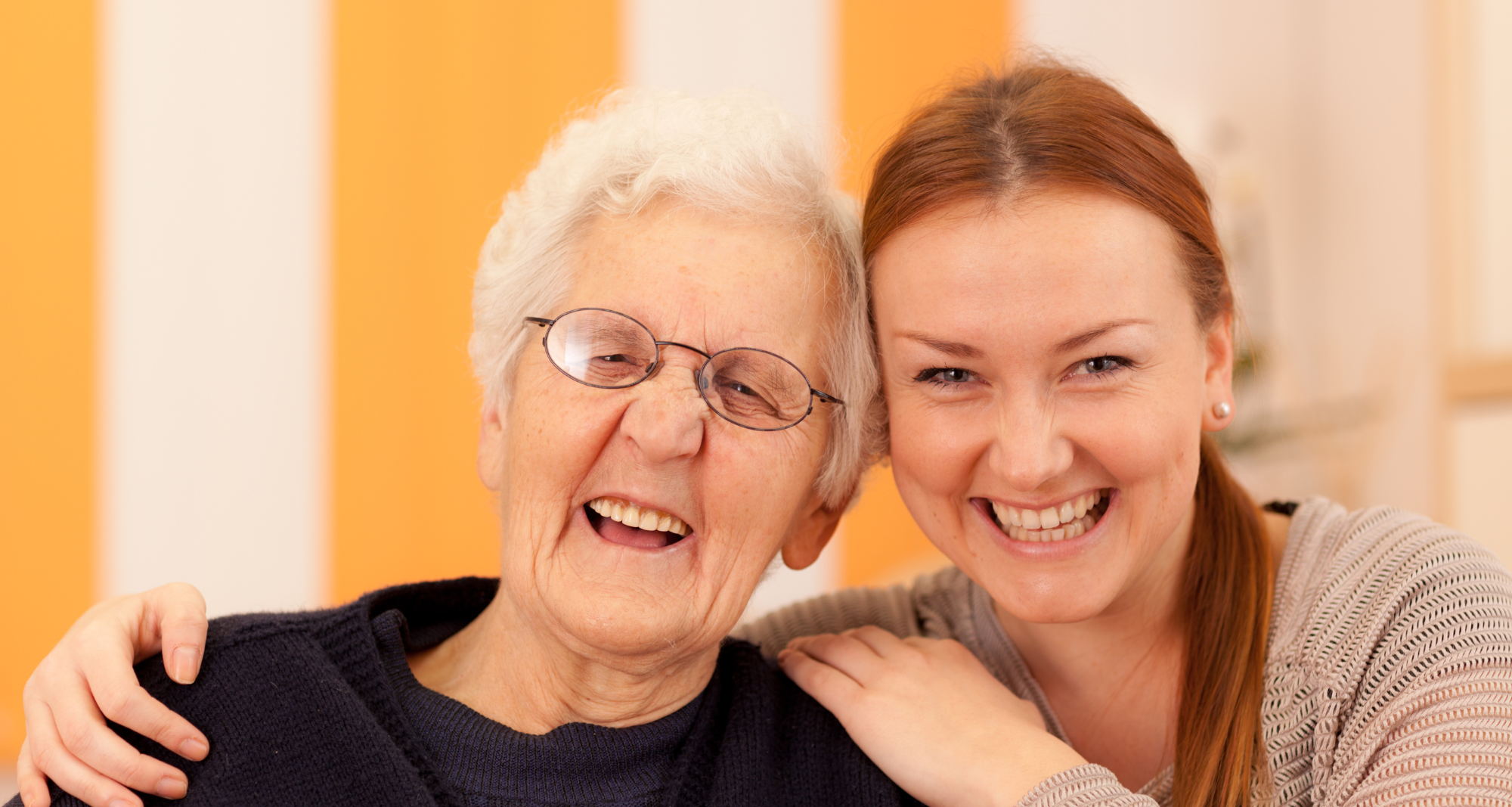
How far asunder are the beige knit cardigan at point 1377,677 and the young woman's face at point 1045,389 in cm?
23

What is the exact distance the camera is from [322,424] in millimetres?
3635

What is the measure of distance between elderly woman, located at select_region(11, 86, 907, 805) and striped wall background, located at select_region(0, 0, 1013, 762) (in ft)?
6.24

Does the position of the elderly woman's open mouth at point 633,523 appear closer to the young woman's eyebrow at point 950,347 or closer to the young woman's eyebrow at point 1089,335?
the young woman's eyebrow at point 950,347

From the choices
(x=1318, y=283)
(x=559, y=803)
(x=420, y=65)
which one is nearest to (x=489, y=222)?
(x=420, y=65)

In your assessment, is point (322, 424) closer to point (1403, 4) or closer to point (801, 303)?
point (801, 303)

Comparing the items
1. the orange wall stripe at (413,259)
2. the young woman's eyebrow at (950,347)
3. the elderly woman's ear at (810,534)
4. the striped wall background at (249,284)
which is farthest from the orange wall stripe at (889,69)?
the young woman's eyebrow at (950,347)

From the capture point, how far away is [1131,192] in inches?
59.2

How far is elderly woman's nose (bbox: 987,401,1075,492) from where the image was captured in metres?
1.46

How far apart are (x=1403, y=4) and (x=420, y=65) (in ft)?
10.5

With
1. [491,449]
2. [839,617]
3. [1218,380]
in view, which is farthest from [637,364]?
[1218,380]

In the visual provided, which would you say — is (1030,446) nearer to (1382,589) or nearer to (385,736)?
(1382,589)

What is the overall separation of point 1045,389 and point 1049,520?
193mm

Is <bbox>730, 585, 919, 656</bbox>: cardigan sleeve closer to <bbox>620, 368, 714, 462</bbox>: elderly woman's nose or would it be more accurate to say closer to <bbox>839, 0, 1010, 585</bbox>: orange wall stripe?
<bbox>620, 368, 714, 462</bbox>: elderly woman's nose

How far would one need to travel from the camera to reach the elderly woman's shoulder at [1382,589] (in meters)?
1.43
